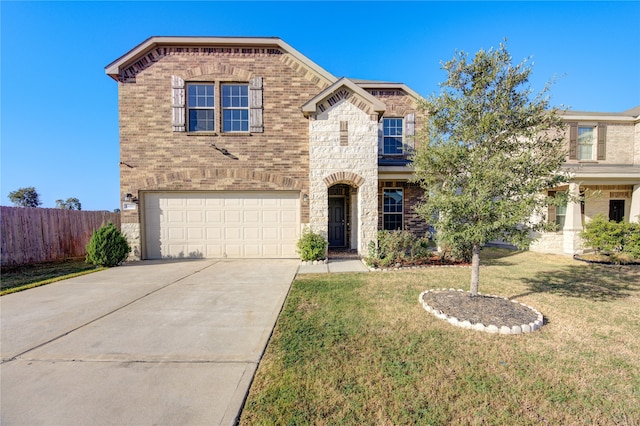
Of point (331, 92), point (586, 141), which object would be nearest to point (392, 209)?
point (331, 92)

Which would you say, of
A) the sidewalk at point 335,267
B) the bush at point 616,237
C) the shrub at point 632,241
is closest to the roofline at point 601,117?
the bush at point 616,237

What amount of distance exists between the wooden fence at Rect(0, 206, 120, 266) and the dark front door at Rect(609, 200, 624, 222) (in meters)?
21.1

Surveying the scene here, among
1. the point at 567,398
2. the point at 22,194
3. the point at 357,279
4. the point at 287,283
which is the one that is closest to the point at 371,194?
the point at 357,279

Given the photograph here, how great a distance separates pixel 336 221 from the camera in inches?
458

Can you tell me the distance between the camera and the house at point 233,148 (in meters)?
9.14

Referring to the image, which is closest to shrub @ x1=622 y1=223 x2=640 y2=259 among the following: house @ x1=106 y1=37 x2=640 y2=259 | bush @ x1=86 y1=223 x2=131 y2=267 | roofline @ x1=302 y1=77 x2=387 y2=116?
house @ x1=106 y1=37 x2=640 y2=259

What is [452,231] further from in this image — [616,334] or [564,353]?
[616,334]

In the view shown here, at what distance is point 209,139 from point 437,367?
9.36 meters

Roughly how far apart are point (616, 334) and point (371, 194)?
637cm

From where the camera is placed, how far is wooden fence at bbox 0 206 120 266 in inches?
343

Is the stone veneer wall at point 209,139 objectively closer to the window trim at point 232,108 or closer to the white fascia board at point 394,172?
the window trim at point 232,108

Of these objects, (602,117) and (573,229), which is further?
(602,117)

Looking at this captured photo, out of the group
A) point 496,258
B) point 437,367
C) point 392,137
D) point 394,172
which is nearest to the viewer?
point 437,367

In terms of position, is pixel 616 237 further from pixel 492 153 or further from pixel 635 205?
pixel 492 153
